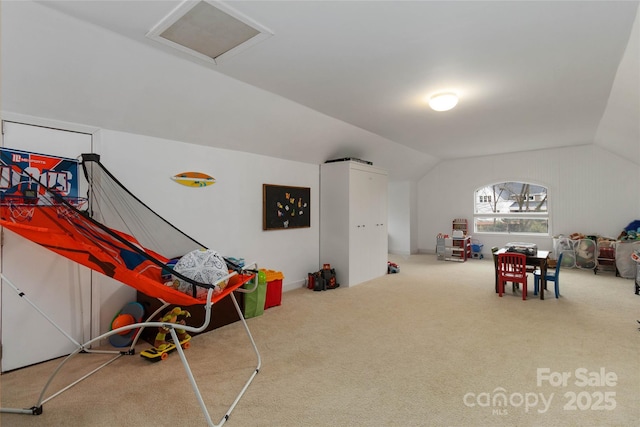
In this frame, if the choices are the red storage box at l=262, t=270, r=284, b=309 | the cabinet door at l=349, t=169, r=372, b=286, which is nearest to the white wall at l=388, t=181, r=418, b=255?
the cabinet door at l=349, t=169, r=372, b=286

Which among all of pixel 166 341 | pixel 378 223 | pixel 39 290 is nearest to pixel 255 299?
pixel 166 341

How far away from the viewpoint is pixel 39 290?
2.58 m

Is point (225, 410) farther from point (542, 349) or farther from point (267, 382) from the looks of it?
point (542, 349)

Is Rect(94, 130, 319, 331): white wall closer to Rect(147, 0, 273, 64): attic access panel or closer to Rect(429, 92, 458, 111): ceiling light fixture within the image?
Rect(147, 0, 273, 64): attic access panel

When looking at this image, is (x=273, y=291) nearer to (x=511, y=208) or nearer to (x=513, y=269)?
(x=513, y=269)

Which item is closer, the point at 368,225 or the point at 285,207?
the point at 285,207

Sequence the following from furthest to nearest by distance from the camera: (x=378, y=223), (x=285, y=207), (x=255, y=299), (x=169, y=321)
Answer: (x=378, y=223), (x=285, y=207), (x=255, y=299), (x=169, y=321)

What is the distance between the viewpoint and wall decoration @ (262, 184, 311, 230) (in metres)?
4.39

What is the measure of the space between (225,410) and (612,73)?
4297mm

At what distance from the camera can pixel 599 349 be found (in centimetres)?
269

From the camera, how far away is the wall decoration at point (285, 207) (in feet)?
14.4

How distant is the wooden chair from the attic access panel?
13.2 ft

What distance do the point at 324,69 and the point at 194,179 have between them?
6.33ft

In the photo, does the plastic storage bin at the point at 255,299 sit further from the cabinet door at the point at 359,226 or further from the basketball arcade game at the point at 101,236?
the cabinet door at the point at 359,226
